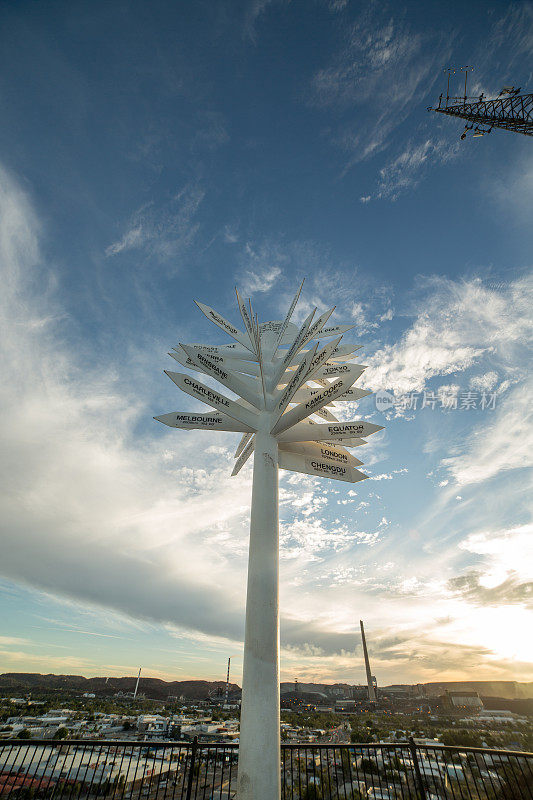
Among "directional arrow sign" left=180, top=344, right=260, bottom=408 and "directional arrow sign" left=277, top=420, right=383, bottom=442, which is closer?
"directional arrow sign" left=180, top=344, right=260, bottom=408

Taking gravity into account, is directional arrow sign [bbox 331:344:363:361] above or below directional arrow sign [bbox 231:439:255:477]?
above

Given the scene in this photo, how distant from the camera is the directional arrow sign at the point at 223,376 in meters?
7.97

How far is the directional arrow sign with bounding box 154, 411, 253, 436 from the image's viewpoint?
8.48 m

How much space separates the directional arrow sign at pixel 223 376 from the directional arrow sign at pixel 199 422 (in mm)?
650

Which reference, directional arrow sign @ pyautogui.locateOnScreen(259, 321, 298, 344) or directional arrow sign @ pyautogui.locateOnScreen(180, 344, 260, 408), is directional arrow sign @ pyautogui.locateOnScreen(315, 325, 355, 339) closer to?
directional arrow sign @ pyautogui.locateOnScreen(259, 321, 298, 344)

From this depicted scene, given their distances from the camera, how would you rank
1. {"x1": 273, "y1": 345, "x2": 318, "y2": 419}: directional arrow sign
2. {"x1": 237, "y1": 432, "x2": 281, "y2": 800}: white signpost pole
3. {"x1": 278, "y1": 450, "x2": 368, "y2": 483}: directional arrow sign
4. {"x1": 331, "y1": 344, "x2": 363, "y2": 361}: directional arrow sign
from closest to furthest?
{"x1": 237, "y1": 432, "x2": 281, "y2": 800}: white signpost pole
{"x1": 273, "y1": 345, "x2": 318, "y2": 419}: directional arrow sign
{"x1": 278, "y1": 450, "x2": 368, "y2": 483}: directional arrow sign
{"x1": 331, "y1": 344, "x2": 363, "y2": 361}: directional arrow sign

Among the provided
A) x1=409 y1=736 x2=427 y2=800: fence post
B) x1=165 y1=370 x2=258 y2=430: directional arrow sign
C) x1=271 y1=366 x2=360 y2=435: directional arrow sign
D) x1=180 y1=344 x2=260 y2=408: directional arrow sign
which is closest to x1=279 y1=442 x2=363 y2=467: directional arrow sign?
x1=271 y1=366 x2=360 y2=435: directional arrow sign

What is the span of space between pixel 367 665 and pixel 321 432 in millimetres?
111658

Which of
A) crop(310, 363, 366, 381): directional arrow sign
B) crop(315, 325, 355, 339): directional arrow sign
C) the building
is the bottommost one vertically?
crop(310, 363, 366, 381): directional arrow sign

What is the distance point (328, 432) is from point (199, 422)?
2.91m

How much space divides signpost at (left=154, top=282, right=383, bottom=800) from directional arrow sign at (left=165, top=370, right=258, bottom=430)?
21 mm

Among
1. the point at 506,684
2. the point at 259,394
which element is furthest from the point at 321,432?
the point at 506,684

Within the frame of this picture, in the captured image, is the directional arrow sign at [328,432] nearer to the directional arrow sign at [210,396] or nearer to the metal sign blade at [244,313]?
the directional arrow sign at [210,396]

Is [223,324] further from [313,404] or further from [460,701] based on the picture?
[460,701]
